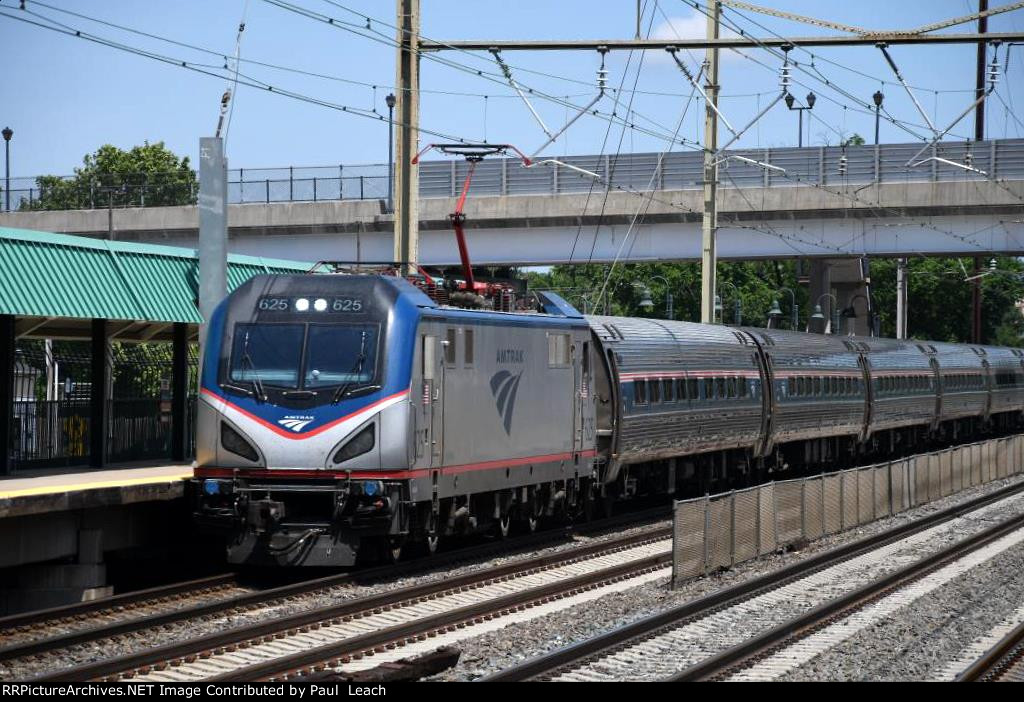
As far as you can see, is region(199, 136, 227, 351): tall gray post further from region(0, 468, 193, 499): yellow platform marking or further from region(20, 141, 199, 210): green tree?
A: region(20, 141, 199, 210): green tree

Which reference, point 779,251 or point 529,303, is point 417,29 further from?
point 779,251

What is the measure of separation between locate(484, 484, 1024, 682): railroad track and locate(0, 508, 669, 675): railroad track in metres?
3.98

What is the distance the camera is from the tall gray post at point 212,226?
22203 millimetres

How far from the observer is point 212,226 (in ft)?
73.2

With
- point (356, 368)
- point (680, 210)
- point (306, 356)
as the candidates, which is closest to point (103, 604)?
point (306, 356)

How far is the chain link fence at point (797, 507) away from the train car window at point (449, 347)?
130 inches

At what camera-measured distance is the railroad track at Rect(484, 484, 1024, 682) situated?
13.3 m

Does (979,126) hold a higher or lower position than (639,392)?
higher

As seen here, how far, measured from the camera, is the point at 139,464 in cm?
2358

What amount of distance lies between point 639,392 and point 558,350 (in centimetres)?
340

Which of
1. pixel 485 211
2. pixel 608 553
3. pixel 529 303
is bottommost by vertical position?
pixel 608 553

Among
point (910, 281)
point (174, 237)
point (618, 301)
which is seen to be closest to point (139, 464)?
point (174, 237)

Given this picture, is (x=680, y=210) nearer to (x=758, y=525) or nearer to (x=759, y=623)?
(x=758, y=525)

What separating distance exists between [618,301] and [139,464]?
7425 cm
